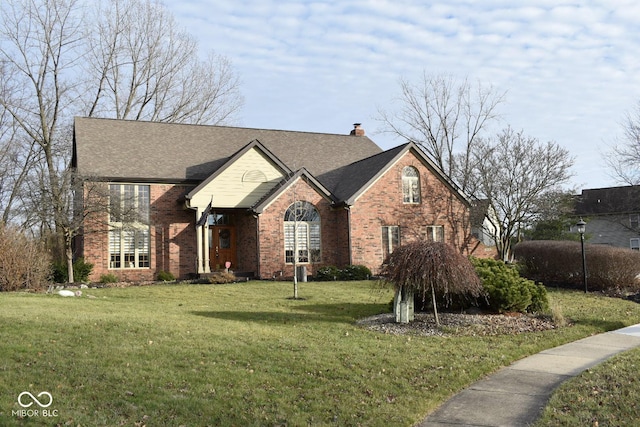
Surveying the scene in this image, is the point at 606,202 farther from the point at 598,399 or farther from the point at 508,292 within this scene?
the point at 598,399

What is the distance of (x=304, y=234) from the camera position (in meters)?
25.0

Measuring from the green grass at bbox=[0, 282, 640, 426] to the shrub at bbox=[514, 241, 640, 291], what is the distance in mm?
6362

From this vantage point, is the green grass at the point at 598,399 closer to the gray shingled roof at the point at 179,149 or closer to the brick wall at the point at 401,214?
the brick wall at the point at 401,214

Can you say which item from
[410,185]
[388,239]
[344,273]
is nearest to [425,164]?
[410,185]

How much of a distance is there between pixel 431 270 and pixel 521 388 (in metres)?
4.11

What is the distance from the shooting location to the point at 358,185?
83.8 ft

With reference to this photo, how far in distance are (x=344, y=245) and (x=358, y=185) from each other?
9.64 feet

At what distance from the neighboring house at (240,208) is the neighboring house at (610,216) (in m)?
25.4

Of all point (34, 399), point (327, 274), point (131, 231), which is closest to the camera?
point (34, 399)

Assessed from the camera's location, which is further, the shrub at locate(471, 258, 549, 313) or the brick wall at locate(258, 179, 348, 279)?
the brick wall at locate(258, 179, 348, 279)

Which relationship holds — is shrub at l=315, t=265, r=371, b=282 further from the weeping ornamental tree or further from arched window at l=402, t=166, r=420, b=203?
the weeping ornamental tree

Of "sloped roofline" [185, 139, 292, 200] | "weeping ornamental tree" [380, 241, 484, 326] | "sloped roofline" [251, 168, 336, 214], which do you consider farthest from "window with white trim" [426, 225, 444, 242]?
"weeping ornamental tree" [380, 241, 484, 326]

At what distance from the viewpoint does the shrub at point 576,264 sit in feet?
63.2

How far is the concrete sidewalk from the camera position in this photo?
6.15 m
